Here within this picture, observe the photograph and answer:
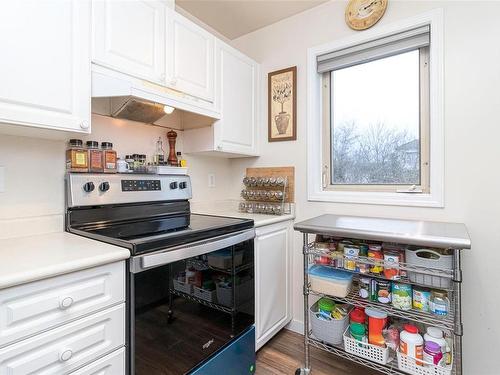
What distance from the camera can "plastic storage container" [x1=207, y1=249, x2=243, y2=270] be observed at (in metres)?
1.40

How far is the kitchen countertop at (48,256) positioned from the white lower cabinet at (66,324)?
4cm

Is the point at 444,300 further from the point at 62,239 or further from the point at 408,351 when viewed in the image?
the point at 62,239

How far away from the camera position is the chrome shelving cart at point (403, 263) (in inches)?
46.2

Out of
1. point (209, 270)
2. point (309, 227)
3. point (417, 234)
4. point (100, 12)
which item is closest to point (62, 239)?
point (209, 270)

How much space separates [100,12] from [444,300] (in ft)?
6.70

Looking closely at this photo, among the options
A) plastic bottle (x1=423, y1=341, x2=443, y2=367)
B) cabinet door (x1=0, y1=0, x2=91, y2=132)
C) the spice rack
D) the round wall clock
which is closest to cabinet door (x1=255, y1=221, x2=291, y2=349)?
the spice rack

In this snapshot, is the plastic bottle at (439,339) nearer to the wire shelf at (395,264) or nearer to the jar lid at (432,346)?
the jar lid at (432,346)

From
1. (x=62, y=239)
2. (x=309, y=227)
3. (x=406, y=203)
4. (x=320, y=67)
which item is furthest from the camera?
(x=320, y=67)

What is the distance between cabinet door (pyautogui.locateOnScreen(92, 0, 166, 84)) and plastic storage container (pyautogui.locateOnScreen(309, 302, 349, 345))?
160cm

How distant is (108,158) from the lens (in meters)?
1.51

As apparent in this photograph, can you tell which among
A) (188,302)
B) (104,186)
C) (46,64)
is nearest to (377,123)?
(188,302)

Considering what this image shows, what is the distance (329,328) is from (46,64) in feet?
6.03

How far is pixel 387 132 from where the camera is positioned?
1869mm

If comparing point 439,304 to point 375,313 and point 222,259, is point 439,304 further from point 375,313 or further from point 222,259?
point 222,259
